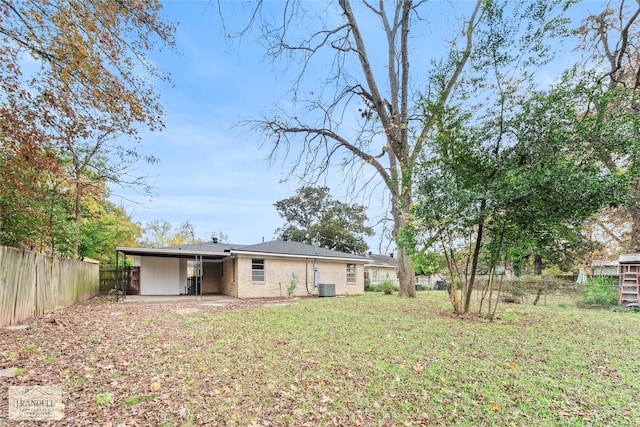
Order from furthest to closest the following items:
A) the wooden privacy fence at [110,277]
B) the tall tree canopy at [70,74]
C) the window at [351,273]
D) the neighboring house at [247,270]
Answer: the window at [351,273] → the wooden privacy fence at [110,277] → the neighboring house at [247,270] → the tall tree canopy at [70,74]

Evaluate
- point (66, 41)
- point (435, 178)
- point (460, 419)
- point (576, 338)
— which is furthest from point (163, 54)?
point (576, 338)

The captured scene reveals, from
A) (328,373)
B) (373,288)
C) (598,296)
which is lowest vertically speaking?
Answer: (373,288)

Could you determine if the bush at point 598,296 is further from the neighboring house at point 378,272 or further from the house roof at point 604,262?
the neighboring house at point 378,272

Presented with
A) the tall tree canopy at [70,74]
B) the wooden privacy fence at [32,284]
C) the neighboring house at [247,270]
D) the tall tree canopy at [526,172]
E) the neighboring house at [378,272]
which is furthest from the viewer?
the neighboring house at [378,272]

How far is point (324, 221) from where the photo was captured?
31.1 metres

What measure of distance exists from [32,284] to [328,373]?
26.2 feet

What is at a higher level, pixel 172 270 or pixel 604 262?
pixel 172 270

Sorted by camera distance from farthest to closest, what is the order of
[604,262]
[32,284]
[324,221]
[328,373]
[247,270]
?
[324,221]
[604,262]
[247,270]
[32,284]
[328,373]

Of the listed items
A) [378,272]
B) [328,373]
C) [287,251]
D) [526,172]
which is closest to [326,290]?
[287,251]

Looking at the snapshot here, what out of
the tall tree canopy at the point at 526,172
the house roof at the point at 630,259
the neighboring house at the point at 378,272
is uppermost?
the tall tree canopy at the point at 526,172

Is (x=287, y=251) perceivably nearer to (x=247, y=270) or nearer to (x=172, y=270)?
(x=247, y=270)

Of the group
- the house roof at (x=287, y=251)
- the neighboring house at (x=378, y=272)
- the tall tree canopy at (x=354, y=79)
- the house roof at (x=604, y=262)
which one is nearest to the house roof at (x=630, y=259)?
the tall tree canopy at (x=354, y=79)

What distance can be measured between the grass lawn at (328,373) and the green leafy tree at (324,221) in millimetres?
23074

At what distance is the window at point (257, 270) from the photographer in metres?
14.9
